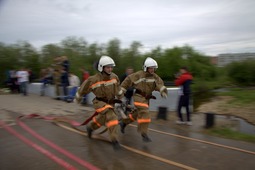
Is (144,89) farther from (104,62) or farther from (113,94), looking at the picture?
(104,62)


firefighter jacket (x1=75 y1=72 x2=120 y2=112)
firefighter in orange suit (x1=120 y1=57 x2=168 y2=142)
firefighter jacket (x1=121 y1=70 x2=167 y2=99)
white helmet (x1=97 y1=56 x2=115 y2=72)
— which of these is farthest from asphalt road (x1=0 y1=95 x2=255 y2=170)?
white helmet (x1=97 y1=56 x2=115 y2=72)

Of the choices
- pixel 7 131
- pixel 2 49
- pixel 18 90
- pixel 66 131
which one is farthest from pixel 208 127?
pixel 2 49

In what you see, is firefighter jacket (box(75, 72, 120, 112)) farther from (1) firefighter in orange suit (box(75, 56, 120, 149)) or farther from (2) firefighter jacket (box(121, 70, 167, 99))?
(2) firefighter jacket (box(121, 70, 167, 99))

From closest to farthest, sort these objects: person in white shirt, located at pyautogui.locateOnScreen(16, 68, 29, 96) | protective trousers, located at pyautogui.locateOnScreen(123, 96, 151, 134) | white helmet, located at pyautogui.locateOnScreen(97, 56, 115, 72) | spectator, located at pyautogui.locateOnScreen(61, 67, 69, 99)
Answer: white helmet, located at pyautogui.locateOnScreen(97, 56, 115, 72)
protective trousers, located at pyautogui.locateOnScreen(123, 96, 151, 134)
spectator, located at pyautogui.locateOnScreen(61, 67, 69, 99)
person in white shirt, located at pyautogui.locateOnScreen(16, 68, 29, 96)

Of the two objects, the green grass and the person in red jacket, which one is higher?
the person in red jacket

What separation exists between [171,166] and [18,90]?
15.0m

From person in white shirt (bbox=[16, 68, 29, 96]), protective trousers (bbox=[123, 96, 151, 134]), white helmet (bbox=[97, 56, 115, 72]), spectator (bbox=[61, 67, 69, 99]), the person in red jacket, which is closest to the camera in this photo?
white helmet (bbox=[97, 56, 115, 72])

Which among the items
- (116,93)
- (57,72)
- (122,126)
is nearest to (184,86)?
(122,126)

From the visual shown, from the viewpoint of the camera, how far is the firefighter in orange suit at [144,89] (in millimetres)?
6870

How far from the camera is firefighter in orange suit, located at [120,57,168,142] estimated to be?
687 centimetres

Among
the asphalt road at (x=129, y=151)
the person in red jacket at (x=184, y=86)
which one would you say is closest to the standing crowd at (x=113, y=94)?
the asphalt road at (x=129, y=151)

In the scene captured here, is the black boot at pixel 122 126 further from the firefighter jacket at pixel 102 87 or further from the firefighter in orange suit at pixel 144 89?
the firefighter jacket at pixel 102 87

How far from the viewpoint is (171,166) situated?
17.6 feet

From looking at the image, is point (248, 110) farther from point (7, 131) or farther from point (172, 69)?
point (172, 69)
